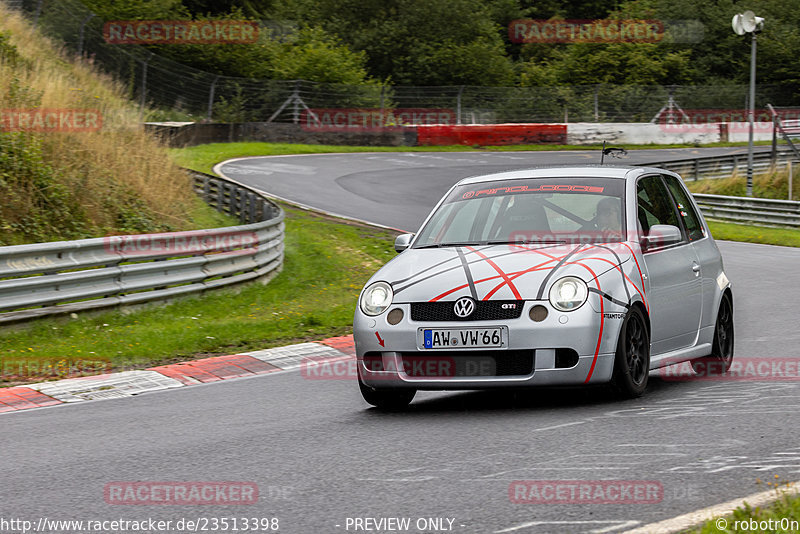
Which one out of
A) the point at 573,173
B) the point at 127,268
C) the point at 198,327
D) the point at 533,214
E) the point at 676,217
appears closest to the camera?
the point at 533,214

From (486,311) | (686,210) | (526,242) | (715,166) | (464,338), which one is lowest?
(715,166)

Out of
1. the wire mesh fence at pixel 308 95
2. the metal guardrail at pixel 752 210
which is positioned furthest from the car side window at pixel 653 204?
the wire mesh fence at pixel 308 95

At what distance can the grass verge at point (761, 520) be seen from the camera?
163 inches

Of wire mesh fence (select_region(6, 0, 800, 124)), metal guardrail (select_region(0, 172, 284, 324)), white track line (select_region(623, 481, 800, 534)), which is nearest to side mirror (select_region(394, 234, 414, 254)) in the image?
white track line (select_region(623, 481, 800, 534))

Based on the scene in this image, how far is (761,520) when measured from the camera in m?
4.27

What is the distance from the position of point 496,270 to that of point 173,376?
358cm

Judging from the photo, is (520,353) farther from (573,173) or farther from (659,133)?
(659,133)

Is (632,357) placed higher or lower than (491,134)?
lower

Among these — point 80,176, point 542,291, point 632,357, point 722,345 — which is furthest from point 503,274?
point 80,176

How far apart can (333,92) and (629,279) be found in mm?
39399

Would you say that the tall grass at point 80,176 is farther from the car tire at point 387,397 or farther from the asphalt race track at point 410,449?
the car tire at point 387,397

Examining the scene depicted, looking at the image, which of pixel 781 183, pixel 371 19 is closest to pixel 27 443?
pixel 781 183

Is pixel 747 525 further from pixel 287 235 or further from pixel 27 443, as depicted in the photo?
Answer: pixel 287 235

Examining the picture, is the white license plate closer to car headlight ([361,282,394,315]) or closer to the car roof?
car headlight ([361,282,394,315])
